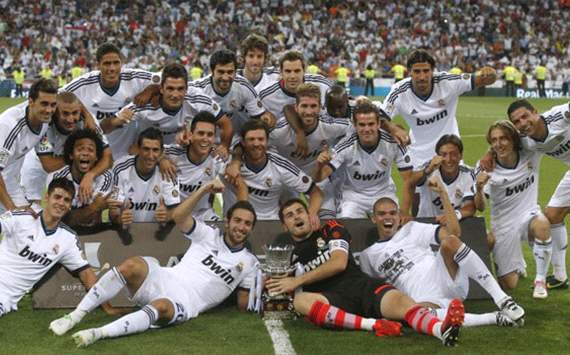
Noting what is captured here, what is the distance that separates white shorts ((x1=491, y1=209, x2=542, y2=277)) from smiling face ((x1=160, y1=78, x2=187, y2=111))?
301 cm

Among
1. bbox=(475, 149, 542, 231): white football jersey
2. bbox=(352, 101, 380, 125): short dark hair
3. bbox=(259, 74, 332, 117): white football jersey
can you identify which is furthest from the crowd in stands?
bbox=(475, 149, 542, 231): white football jersey

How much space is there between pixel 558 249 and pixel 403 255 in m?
1.69

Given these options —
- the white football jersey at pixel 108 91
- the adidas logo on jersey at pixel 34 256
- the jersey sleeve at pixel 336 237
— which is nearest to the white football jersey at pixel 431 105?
the white football jersey at pixel 108 91

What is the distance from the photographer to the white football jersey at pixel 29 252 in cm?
639

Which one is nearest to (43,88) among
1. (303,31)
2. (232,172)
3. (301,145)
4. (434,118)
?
(232,172)

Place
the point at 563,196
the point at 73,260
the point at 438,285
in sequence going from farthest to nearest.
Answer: the point at 563,196 < the point at 73,260 < the point at 438,285

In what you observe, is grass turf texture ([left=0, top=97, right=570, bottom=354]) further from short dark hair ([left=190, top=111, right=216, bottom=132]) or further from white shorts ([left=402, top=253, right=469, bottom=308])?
short dark hair ([left=190, top=111, right=216, bottom=132])

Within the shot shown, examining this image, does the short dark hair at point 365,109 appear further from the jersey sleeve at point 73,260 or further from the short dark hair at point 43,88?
the jersey sleeve at point 73,260

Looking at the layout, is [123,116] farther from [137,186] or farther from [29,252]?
[29,252]

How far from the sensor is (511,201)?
24.6ft

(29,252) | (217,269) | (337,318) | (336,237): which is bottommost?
(337,318)

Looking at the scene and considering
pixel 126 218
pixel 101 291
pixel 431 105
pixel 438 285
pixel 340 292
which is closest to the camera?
pixel 101 291

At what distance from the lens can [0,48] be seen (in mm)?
36875

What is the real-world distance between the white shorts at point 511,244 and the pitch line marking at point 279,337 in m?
2.24
